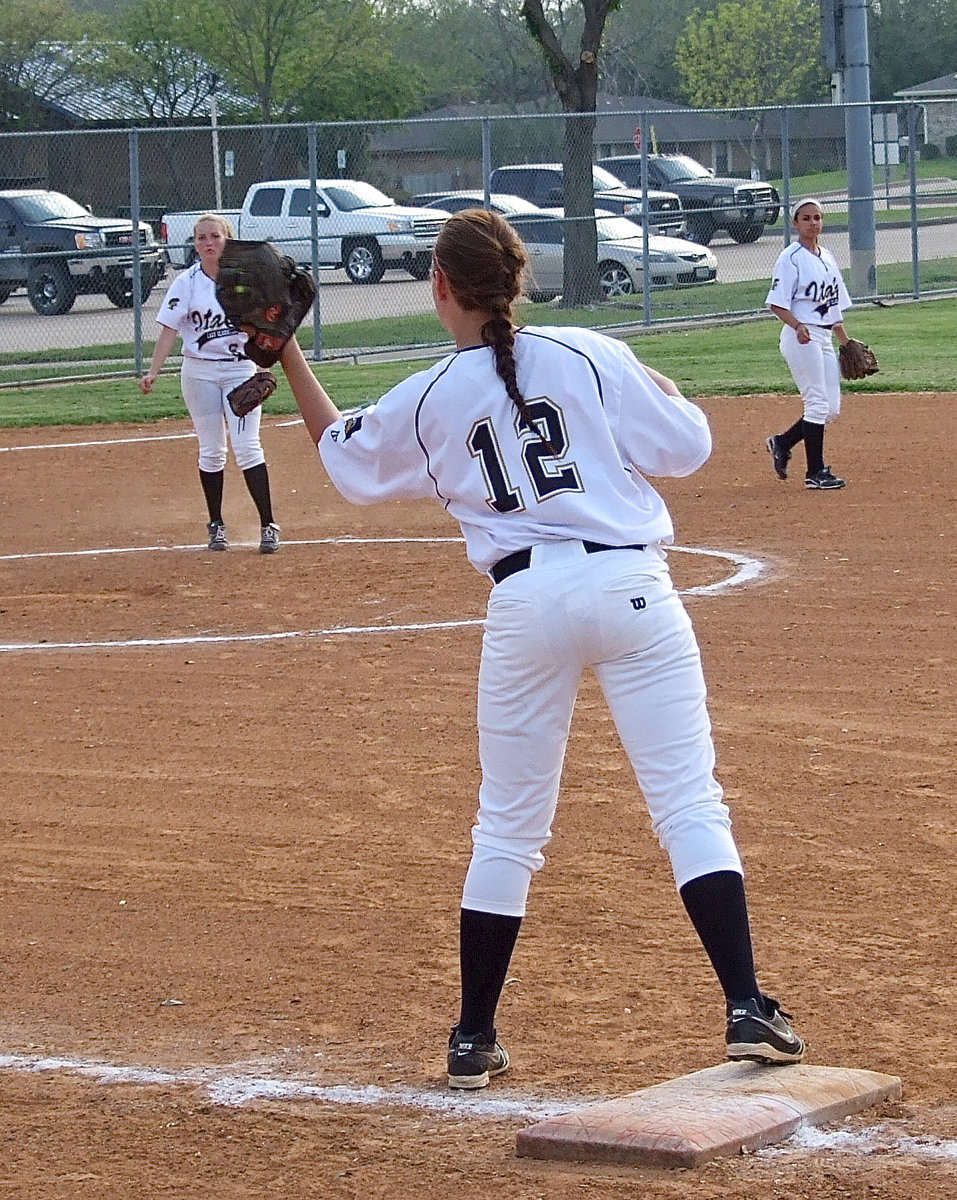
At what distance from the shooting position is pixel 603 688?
12.9 ft

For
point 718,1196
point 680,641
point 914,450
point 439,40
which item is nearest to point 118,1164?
point 718,1196

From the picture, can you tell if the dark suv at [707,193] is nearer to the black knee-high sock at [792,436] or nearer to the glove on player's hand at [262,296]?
the black knee-high sock at [792,436]

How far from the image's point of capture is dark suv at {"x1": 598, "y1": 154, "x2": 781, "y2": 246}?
28.9 metres

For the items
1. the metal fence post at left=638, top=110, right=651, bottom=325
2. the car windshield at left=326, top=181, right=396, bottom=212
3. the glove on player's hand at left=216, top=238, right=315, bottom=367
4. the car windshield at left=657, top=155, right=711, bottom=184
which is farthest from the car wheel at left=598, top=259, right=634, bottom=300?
the glove on player's hand at left=216, top=238, right=315, bottom=367

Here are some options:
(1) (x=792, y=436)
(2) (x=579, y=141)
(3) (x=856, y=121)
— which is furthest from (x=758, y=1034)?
(3) (x=856, y=121)

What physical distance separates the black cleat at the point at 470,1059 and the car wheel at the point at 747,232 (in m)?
26.2

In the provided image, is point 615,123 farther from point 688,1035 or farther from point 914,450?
point 688,1035

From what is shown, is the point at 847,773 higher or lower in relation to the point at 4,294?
lower

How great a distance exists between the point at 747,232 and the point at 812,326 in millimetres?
17209

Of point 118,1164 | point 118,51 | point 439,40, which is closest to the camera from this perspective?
point 118,1164

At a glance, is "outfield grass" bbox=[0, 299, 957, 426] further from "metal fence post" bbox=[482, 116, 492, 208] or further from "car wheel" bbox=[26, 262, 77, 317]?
"car wheel" bbox=[26, 262, 77, 317]

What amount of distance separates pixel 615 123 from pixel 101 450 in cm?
5079

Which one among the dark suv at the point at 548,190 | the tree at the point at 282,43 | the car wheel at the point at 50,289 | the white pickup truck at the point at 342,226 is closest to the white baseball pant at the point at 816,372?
the white pickup truck at the point at 342,226

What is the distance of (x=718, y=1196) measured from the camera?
136 inches
